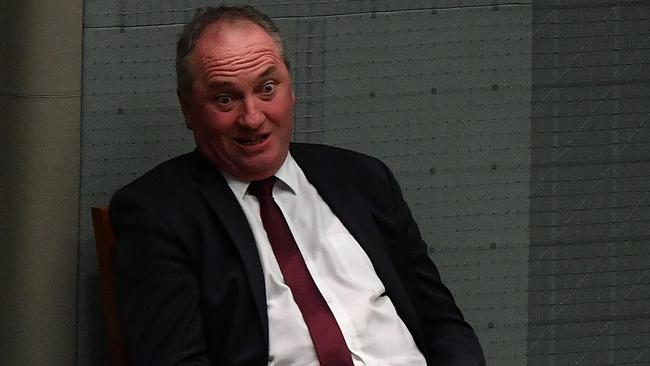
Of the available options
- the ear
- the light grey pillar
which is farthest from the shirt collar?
the light grey pillar

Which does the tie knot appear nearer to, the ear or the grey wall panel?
the ear

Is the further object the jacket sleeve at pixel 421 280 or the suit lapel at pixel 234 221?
the jacket sleeve at pixel 421 280

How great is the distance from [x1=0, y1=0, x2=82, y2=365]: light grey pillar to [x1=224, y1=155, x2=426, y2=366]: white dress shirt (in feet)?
1.74

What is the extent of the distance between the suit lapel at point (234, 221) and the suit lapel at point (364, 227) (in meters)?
0.23

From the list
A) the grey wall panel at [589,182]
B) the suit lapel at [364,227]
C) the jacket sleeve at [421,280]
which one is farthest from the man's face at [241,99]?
the grey wall panel at [589,182]

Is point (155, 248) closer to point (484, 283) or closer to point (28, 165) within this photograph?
point (28, 165)

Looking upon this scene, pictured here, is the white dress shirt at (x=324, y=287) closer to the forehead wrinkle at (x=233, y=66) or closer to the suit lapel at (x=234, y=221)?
the suit lapel at (x=234, y=221)

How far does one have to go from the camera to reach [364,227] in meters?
2.72

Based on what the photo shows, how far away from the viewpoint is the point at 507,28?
10.6ft

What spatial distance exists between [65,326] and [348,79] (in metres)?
0.94

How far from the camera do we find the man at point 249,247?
2.52 m

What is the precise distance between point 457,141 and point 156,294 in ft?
3.49

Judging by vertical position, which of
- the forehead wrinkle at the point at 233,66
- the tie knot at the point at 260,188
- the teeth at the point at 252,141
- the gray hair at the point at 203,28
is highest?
the gray hair at the point at 203,28

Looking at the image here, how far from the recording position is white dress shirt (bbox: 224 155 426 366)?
2557mm
